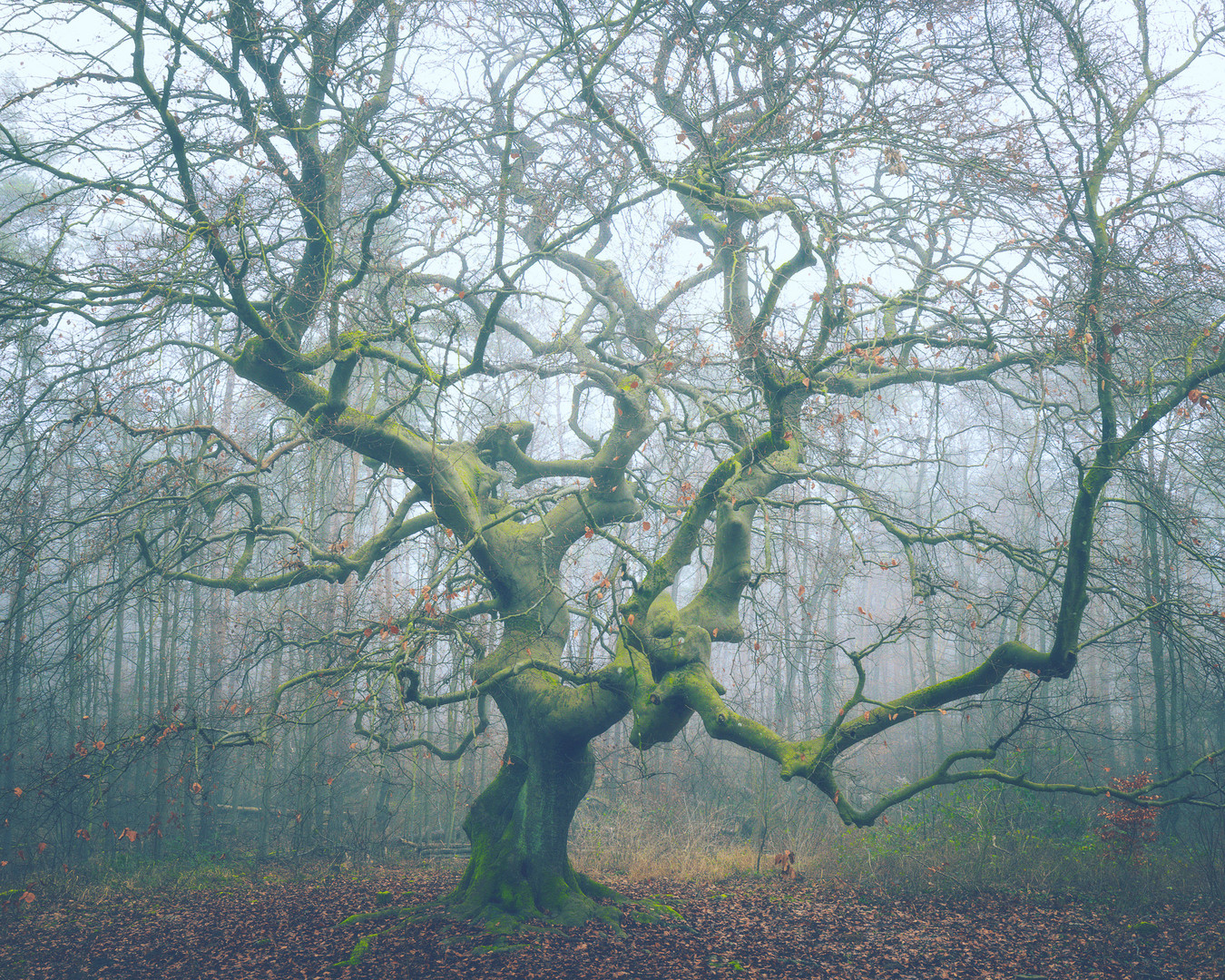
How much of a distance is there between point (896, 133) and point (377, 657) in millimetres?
6362

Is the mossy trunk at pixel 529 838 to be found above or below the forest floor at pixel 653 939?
above

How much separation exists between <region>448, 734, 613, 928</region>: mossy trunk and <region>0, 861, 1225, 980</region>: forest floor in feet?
1.18

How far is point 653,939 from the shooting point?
6426 millimetres

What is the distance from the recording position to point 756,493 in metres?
6.34

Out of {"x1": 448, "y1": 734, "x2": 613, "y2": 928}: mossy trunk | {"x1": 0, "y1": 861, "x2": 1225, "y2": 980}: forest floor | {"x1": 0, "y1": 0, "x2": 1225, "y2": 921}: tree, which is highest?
{"x1": 0, "y1": 0, "x2": 1225, "y2": 921}: tree

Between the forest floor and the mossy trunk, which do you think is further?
the mossy trunk

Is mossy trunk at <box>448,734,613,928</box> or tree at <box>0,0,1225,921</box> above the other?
tree at <box>0,0,1225,921</box>

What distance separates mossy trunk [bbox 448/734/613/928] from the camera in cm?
661

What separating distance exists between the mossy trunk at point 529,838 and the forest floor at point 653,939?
14.1 inches

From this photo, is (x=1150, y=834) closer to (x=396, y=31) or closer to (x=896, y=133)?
(x=896, y=133)

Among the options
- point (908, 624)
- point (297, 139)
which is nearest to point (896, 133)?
point (908, 624)

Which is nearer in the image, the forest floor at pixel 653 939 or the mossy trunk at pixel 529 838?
the forest floor at pixel 653 939

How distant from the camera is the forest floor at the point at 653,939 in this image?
5.77 meters

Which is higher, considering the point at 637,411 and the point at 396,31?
the point at 396,31
